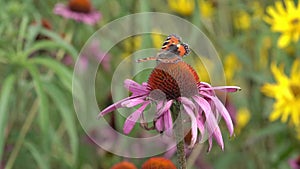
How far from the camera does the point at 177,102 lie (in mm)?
896

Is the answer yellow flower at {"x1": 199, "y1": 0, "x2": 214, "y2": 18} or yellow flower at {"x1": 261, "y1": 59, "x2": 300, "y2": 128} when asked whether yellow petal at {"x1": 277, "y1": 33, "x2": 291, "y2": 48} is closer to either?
yellow flower at {"x1": 261, "y1": 59, "x2": 300, "y2": 128}

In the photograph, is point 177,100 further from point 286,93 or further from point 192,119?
point 286,93

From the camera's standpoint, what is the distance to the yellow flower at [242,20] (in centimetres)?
266

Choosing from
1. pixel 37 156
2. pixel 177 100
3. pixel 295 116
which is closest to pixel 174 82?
A: pixel 177 100

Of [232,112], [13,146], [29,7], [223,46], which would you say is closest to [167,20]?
[223,46]

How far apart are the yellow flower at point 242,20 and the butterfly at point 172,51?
1.76 m

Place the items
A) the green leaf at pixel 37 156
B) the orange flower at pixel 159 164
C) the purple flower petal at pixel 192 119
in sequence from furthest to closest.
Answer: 1. the green leaf at pixel 37 156
2. the orange flower at pixel 159 164
3. the purple flower petal at pixel 192 119

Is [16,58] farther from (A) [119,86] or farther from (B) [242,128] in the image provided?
(B) [242,128]

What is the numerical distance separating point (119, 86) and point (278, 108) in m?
0.54

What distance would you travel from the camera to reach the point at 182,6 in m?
2.75

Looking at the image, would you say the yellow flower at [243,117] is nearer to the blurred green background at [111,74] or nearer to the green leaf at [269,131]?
the blurred green background at [111,74]

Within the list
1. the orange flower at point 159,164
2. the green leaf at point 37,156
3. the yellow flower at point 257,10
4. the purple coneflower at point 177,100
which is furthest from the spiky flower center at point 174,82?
the yellow flower at point 257,10

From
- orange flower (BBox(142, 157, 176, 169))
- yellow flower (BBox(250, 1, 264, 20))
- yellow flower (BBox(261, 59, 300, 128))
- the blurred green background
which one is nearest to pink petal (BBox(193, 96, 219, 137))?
orange flower (BBox(142, 157, 176, 169))

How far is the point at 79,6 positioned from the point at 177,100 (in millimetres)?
1298
